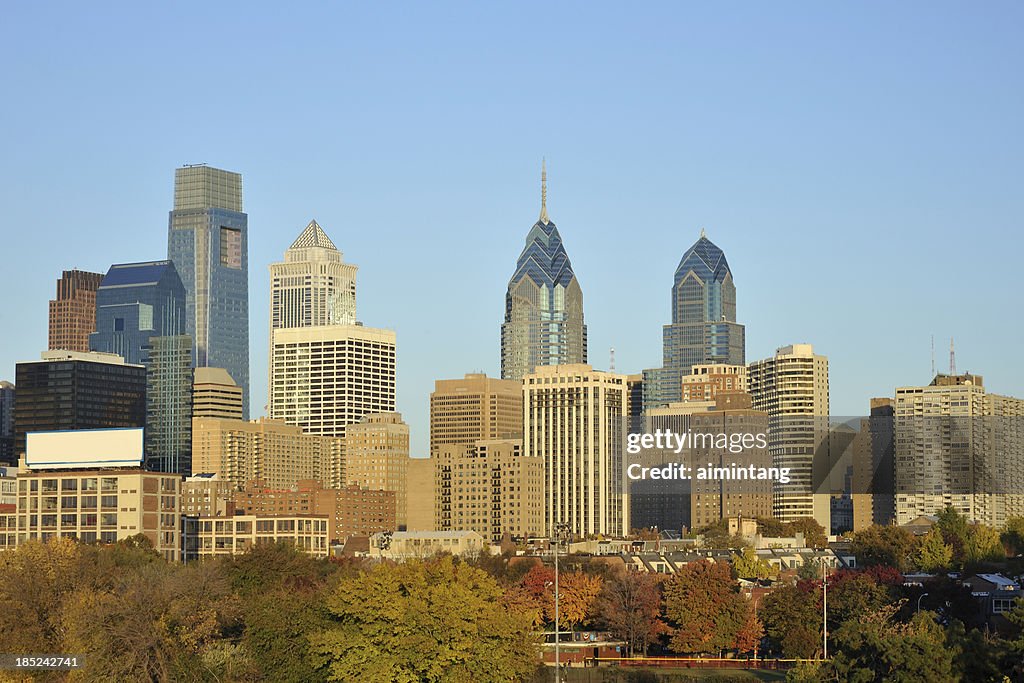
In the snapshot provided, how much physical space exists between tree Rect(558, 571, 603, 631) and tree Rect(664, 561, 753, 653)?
15260 mm

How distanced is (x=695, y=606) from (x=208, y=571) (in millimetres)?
47468

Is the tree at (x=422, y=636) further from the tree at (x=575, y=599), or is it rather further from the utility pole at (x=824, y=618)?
the tree at (x=575, y=599)

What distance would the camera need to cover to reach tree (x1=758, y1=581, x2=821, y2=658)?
6053 inches

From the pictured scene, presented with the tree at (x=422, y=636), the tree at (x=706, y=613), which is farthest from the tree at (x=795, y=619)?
the tree at (x=422, y=636)

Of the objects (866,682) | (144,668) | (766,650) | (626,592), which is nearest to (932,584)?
(766,650)

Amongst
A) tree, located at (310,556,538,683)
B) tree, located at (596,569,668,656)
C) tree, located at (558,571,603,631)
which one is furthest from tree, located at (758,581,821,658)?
tree, located at (310,556,538,683)

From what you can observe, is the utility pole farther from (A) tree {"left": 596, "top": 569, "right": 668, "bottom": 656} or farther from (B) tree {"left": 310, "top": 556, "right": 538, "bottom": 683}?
(B) tree {"left": 310, "top": 556, "right": 538, "bottom": 683}

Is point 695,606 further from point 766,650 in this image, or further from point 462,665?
point 462,665

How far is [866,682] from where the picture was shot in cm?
10225

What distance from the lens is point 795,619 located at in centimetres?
15738

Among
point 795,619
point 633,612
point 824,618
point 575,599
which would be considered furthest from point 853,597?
point 575,599

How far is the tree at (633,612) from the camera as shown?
172m

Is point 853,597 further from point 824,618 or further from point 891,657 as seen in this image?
point 891,657

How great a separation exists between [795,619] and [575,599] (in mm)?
34893
